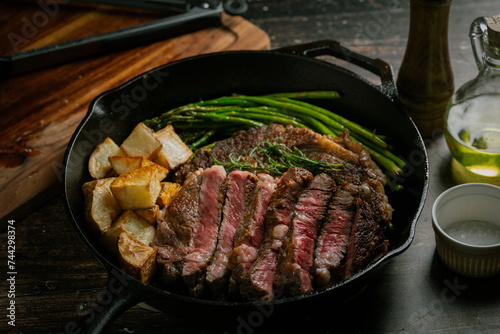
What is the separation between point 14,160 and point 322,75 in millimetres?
2166

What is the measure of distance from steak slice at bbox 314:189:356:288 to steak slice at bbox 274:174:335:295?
4 centimetres

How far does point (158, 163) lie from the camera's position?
344cm

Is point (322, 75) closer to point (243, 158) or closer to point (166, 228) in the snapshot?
point (243, 158)

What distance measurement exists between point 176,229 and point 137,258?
0.28 m

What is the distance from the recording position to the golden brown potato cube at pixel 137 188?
3027mm

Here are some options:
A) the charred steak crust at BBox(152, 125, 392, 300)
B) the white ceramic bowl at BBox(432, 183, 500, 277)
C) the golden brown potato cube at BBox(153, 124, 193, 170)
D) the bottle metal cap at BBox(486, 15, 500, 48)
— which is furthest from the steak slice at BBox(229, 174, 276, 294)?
the bottle metal cap at BBox(486, 15, 500, 48)

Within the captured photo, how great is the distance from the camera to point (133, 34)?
4352mm

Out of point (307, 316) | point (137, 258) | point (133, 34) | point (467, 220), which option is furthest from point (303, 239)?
point (133, 34)

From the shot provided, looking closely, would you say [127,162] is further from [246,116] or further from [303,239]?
[303,239]

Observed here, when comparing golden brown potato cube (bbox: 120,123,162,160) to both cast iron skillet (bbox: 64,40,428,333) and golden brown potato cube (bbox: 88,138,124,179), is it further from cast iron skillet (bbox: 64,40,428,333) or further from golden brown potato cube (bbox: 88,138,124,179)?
cast iron skillet (bbox: 64,40,428,333)

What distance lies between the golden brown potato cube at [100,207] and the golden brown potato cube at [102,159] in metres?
0.20

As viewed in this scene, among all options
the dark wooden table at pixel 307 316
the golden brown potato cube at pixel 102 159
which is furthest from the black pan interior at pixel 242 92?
the dark wooden table at pixel 307 316

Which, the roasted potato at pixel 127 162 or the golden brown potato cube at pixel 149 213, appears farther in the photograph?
the roasted potato at pixel 127 162

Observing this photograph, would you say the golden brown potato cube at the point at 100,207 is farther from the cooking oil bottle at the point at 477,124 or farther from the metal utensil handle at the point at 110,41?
the cooking oil bottle at the point at 477,124
